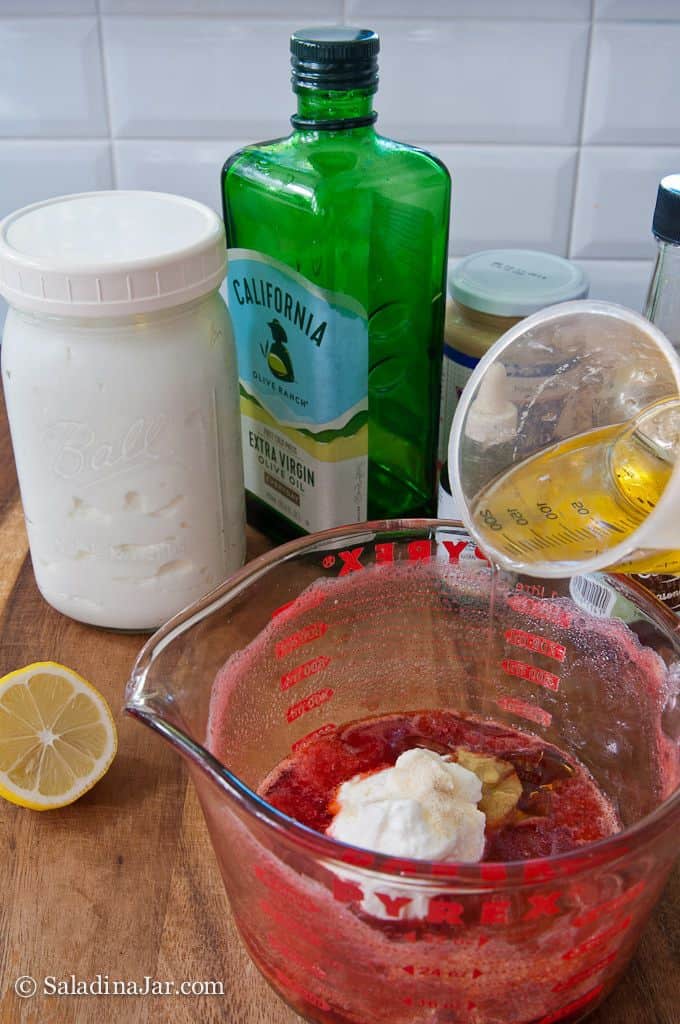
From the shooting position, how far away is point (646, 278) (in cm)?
126

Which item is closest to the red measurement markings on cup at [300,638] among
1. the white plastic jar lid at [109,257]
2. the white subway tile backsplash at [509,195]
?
the white plastic jar lid at [109,257]

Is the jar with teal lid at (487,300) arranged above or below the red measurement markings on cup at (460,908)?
above

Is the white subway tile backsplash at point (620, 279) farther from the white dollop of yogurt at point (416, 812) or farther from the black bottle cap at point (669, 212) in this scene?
the white dollop of yogurt at point (416, 812)

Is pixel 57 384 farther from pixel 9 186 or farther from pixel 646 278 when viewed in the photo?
pixel 646 278

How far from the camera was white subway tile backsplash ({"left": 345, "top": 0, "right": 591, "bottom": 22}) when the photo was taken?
109 cm

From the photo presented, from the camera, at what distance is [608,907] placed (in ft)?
1.76

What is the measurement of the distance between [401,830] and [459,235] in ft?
2.59

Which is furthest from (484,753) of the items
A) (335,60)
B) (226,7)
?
(226,7)

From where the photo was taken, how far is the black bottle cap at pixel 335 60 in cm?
79

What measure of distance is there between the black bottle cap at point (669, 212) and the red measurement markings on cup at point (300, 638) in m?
0.38

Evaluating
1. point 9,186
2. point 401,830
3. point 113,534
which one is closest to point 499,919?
point 401,830

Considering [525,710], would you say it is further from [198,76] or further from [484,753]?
[198,76]

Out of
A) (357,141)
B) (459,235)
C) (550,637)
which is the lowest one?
(550,637)

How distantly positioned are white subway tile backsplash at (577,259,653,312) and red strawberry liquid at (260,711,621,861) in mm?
646
